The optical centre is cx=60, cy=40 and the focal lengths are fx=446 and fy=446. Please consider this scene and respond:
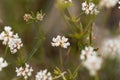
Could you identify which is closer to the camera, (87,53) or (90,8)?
(87,53)

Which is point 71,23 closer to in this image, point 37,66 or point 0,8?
point 37,66

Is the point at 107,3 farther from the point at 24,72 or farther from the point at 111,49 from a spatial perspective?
the point at 24,72

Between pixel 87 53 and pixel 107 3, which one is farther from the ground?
pixel 107 3

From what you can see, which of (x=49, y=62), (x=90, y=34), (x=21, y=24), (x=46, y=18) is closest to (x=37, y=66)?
(x=49, y=62)

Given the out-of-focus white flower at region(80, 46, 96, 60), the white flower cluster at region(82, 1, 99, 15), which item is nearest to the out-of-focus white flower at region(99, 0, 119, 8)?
the white flower cluster at region(82, 1, 99, 15)

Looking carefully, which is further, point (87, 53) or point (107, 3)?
point (107, 3)

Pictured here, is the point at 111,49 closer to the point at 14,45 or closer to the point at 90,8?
the point at 90,8

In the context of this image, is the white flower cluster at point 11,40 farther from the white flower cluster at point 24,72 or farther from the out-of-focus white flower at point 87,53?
the out-of-focus white flower at point 87,53

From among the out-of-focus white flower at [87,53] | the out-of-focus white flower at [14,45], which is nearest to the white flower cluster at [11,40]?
the out-of-focus white flower at [14,45]

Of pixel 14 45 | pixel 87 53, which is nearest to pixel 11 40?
pixel 14 45

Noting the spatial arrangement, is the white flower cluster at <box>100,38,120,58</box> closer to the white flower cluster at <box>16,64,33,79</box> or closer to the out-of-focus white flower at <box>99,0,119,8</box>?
the out-of-focus white flower at <box>99,0,119,8</box>

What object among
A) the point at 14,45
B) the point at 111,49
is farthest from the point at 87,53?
the point at 14,45
